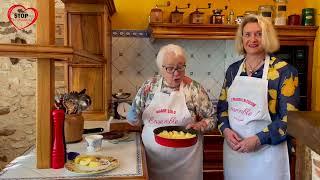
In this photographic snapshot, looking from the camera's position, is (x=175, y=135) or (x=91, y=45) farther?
(x=91, y=45)

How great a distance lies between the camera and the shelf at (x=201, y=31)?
8.92 ft

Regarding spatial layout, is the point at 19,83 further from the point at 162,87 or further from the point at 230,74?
the point at 230,74

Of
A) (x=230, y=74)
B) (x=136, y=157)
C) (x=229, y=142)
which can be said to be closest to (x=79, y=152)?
(x=136, y=157)

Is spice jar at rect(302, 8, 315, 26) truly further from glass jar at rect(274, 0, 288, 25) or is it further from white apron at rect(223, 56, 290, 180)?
white apron at rect(223, 56, 290, 180)

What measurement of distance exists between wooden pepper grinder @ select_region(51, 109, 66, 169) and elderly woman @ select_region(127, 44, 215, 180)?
0.63m

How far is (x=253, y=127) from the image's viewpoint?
183 centimetres

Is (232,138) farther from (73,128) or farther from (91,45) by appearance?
(91,45)

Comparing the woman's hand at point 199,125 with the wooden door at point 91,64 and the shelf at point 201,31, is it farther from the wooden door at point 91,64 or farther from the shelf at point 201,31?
the shelf at point 201,31

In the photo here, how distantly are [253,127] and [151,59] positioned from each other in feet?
4.90

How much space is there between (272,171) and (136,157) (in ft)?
2.58

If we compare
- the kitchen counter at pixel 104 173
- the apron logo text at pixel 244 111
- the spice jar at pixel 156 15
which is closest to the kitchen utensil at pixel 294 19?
the spice jar at pixel 156 15

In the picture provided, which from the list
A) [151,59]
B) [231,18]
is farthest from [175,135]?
[231,18]

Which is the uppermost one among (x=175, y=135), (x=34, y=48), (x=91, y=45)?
(x=91, y=45)

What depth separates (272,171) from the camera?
5.88 ft
